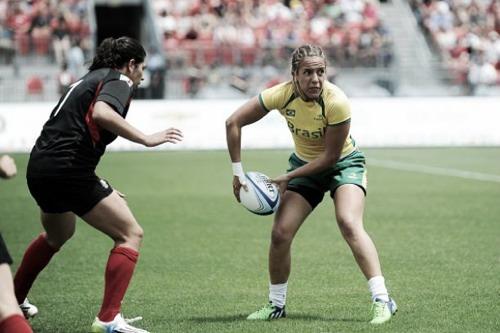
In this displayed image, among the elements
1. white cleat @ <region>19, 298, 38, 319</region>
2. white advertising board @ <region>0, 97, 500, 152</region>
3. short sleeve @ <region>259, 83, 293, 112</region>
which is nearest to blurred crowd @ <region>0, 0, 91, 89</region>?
white advertising board @ <region>0, 97, 500, 152</region>

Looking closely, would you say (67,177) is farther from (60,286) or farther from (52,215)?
(60,286)

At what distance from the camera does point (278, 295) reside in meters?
7.61

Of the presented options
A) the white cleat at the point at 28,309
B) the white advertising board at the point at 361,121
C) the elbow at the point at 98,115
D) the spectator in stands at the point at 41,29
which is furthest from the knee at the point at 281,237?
the spectator in stands at the point at 41,29

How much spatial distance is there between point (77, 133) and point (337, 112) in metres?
1.80

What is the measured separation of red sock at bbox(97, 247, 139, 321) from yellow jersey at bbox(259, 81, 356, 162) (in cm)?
150

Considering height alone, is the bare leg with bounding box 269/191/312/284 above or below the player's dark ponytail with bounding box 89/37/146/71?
below

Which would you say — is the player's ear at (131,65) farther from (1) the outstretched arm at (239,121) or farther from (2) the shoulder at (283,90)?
(2) the shoulder at (283,90)

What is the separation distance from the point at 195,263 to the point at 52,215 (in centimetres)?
312

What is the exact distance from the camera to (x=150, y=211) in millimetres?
14203

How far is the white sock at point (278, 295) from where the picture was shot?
7598mm

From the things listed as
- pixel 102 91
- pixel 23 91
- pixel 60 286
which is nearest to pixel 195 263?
pixel 60 286

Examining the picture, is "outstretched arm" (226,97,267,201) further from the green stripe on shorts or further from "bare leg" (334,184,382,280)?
"bare leg" (334,184,382,280)

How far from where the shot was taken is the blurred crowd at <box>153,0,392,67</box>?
96.0ft

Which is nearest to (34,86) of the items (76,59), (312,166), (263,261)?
(76,59)
